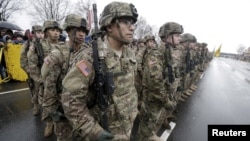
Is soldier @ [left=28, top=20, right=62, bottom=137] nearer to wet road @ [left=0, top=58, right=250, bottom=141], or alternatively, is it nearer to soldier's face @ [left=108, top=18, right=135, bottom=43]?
wet road @ [left=0, top=58, right=250, bottom=141]

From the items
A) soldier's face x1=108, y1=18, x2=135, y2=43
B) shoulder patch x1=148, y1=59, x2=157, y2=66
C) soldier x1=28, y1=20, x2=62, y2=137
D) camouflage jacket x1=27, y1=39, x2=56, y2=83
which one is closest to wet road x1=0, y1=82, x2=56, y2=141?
soldier x1=28, y1=20, x2=62, y2=137

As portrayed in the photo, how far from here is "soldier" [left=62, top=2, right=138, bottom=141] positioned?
1673 millimetres

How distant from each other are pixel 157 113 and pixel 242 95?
7.22 meters

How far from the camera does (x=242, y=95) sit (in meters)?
8.96

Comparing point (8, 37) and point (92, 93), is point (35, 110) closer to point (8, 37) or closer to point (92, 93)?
point (92, 93)

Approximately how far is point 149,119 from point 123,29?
1.99 m

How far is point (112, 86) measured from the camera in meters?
1.72

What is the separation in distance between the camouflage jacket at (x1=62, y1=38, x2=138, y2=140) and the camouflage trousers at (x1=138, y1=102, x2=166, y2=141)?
140cm

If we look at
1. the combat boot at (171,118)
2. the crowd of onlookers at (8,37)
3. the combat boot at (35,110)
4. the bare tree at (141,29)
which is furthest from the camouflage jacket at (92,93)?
the bare tree at (141,29)

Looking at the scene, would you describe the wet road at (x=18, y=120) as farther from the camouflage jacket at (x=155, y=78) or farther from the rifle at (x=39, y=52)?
the camouflage jacket at (x=155, y=78)

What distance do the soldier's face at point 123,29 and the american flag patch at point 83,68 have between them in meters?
0.45

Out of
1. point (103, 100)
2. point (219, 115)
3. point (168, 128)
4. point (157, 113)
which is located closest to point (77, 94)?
point (103, 100)

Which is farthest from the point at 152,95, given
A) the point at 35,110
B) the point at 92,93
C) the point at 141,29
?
the point at 141,29

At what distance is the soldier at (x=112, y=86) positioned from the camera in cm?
167
